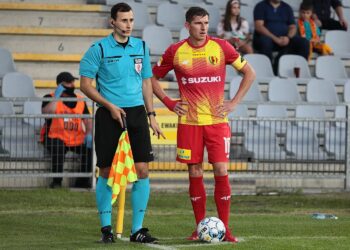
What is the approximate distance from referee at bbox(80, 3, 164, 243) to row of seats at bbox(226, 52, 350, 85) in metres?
9.44

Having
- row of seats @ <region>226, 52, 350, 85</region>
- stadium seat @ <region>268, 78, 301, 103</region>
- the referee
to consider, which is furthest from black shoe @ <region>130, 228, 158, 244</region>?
stadium seat @ <region>268, 78, 301, 103</region>

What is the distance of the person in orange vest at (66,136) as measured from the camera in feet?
60.2

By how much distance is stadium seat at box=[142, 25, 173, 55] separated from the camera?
21.8 metres

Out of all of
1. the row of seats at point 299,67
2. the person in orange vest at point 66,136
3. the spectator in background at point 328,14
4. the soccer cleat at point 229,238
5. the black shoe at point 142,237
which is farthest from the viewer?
the spectator in background at point 328,14

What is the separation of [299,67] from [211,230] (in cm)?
1088

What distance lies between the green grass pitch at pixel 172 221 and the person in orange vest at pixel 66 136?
598 millimetres

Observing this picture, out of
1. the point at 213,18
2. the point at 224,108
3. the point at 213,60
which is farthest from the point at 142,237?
the point at 213,18

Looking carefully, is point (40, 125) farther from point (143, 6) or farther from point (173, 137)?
point (143, 6)

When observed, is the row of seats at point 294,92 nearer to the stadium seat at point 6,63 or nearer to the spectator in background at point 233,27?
the spectator in background at point 233,27

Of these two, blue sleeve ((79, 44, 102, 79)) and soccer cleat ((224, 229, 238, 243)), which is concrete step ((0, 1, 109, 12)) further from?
soccer cleat ((224, 229, 238, 243))

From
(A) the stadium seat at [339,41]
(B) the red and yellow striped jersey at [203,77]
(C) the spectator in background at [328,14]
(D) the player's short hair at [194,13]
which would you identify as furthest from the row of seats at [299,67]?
(D) the player's short hair at [194,13]

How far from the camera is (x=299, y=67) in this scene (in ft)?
73.3

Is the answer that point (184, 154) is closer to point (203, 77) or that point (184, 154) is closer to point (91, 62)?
point (203, 77)

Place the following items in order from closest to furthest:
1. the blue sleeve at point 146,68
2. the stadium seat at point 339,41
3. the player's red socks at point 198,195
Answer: the blue sleeve at point 146,68 → the player's red socks at point 198,195 → the stadium seat at point 339,41
